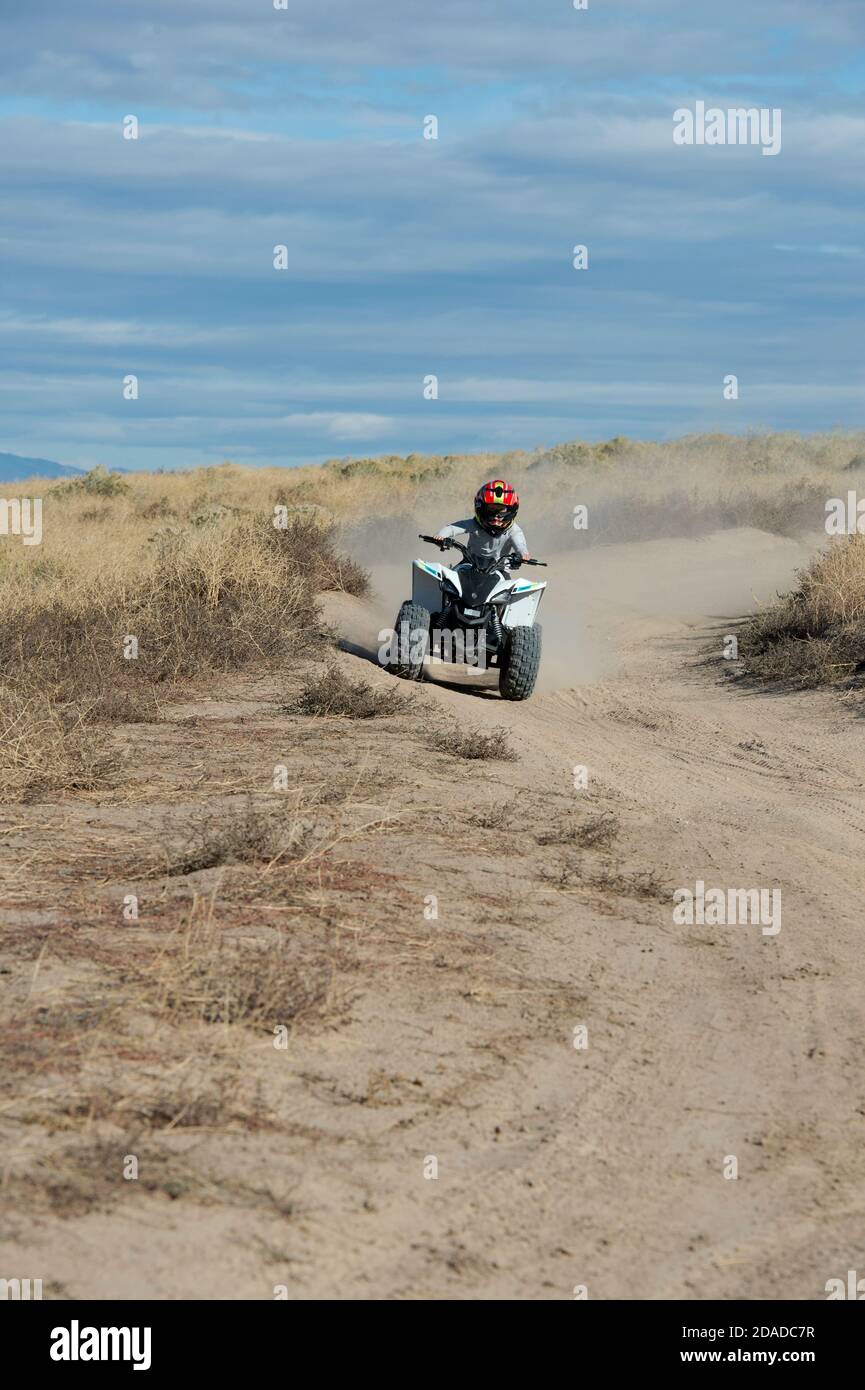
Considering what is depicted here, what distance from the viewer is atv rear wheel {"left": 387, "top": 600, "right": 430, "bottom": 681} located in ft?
43.8

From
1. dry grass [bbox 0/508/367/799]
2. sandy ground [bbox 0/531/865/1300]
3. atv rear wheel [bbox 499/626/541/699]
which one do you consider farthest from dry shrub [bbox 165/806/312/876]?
atv rear wheel [bbox 499/626/541/699]

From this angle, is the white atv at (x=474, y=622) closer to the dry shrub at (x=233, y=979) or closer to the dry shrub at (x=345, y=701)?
the dry shrub at (x=345, y=701)

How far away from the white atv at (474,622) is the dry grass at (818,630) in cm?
293

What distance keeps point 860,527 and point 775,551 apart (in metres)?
7.26

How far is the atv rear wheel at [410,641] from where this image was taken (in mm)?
13336

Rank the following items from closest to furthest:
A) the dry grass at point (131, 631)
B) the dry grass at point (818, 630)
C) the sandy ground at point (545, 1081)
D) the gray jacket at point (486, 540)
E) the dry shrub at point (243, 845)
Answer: the sandy ground at point (545, 1081) < the dry shrub at point (243, 845) < the dry grass at point (131, 631) < the gray jacket at point (486, 540) < the dry grass at point (818, 630)

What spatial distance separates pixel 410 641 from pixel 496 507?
4.96 ft

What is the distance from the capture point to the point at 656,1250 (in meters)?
3.97

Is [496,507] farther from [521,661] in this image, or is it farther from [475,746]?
[475,746]

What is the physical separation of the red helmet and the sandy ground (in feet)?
12.7

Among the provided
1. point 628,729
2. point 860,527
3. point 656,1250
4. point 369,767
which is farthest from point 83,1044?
point 860,527

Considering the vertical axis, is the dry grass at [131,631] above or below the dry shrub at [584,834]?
above

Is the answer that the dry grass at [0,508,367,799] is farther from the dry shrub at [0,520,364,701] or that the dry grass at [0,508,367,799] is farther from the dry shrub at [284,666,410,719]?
the dry shrub at [284,666,410,719]

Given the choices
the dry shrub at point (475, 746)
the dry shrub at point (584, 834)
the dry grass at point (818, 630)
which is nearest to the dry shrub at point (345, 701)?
the dry shrub at point (475, 746)
